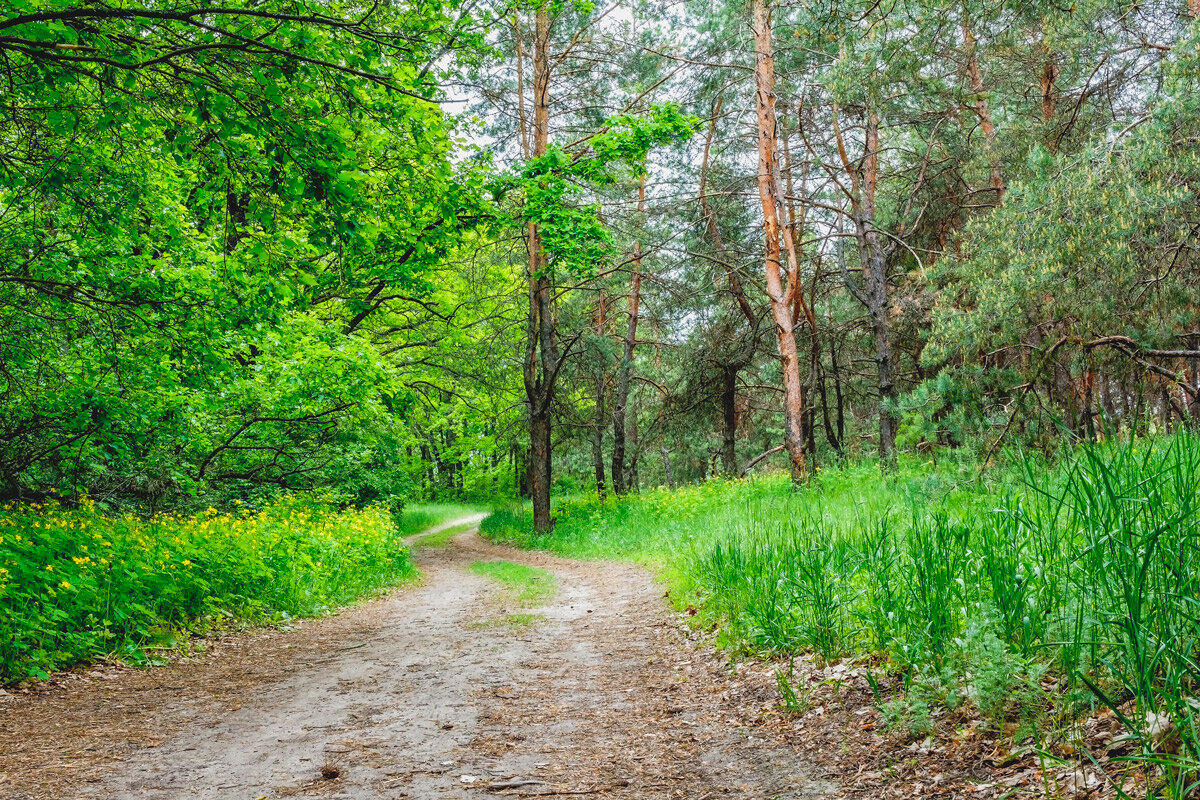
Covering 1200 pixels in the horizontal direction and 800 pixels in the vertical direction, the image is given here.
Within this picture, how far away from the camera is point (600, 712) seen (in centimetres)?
409

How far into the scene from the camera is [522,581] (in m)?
10.4

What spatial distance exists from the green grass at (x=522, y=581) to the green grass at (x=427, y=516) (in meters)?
10.1

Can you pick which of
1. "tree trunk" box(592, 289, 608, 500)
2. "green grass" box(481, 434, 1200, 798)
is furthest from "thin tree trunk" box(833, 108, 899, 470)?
"green grass" box(481, 434, 1200, 798)

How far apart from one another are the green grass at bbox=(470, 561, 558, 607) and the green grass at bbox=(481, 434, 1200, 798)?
3.78 meters

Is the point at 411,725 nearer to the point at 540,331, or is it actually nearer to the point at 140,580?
the point at 140,580

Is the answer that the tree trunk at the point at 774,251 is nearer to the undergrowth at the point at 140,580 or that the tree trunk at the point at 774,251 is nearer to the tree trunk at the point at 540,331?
the tree trunk at the point at 540,331

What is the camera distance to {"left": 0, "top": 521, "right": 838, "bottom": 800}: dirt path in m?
3.00

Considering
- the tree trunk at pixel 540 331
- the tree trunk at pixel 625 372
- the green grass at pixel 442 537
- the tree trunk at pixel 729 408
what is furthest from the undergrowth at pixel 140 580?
the tree trunk at pixel 729 408

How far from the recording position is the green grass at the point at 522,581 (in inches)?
350

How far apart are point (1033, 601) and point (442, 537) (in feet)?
67.7

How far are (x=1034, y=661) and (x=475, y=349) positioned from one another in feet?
52.8

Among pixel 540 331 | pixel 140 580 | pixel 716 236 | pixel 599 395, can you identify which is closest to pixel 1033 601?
pixel 140 580

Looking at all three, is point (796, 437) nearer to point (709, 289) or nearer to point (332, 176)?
point (709, 289)

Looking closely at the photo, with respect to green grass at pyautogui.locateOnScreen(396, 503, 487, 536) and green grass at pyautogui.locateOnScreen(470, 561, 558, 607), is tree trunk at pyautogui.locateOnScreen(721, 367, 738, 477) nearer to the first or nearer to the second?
green grass at pyautogui.locateOnScreen(470, 561, 558, 607)
